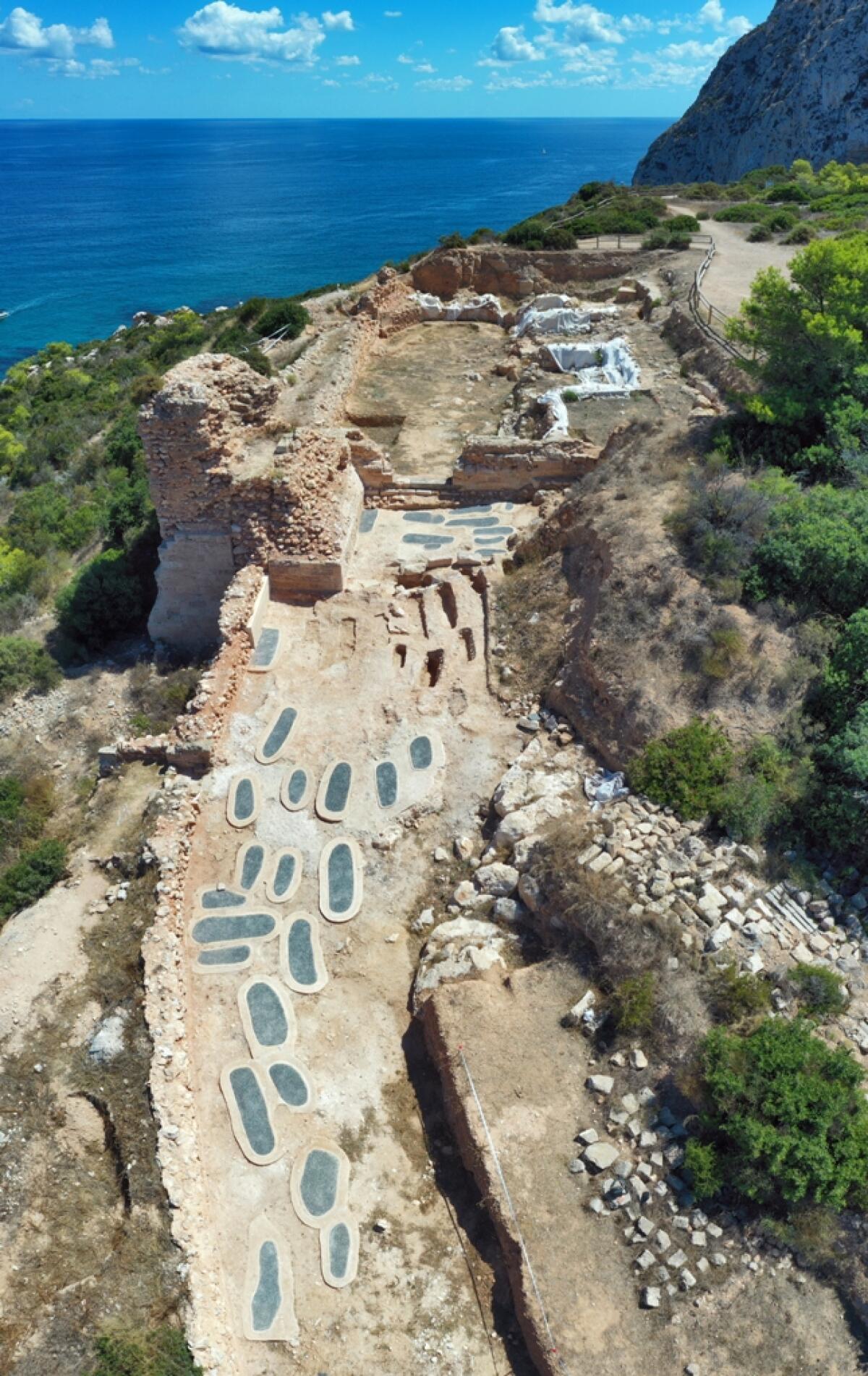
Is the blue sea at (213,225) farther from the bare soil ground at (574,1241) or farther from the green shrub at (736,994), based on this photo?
the green shrub at (736,994)

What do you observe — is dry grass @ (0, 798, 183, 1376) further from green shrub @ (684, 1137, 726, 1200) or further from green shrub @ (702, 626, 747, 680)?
green shrub @ (702, 626, 747, 680)

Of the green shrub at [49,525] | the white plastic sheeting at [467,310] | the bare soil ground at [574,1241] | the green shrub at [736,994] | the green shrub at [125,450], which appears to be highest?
the white plastic sheeting at [467,310]

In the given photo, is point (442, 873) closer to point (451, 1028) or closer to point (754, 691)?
point (451, 1028)

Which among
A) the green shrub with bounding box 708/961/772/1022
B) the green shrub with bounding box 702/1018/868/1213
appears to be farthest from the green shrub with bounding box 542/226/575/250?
the green shrub with bounding box 702/1018/868/1213

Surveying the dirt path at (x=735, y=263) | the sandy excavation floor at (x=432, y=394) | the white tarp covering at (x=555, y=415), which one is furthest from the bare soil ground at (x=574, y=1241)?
the dirt path at (x=735, y=263)

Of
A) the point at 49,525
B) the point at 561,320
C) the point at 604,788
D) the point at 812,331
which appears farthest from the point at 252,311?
the point at 604,788

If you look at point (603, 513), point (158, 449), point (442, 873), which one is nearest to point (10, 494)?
point (158, 449)

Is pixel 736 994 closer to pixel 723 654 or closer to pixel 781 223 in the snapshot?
pixel 723 654

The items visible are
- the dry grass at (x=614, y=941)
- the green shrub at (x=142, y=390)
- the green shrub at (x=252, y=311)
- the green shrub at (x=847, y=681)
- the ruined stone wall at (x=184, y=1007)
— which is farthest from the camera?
the green shrub at (x=252, y=311)
